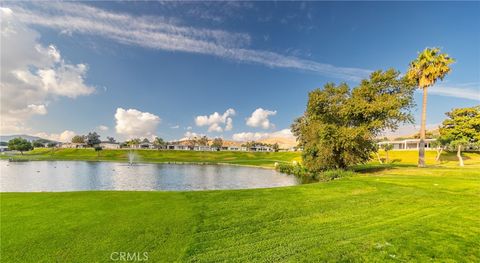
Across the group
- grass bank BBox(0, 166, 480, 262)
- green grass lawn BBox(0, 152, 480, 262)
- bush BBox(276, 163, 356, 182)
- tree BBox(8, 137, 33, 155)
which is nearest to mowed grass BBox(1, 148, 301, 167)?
tree BBox(8, 137, 33, 155)

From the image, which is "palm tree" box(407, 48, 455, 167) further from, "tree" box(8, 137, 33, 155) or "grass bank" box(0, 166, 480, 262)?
"tree" box(8, 137, 33, 155)

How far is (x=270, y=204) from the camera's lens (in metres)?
14.4

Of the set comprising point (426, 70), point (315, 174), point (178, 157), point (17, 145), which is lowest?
point (178, 157)

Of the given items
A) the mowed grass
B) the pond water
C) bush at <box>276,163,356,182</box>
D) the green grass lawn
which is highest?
the green grass lawn

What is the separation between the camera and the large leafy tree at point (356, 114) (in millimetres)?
33156

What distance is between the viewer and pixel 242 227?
10359 mm

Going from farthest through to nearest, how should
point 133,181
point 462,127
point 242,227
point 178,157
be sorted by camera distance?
1. point 178,157
2. point 462,127
3. point 133,181
4. point 242,227

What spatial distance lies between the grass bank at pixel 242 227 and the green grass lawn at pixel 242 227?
0.04m

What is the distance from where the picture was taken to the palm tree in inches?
1462

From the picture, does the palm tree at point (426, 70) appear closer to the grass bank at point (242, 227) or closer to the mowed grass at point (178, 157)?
the grass bank at point (242, 227)

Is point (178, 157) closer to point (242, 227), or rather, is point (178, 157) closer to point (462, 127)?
point (462, 127)

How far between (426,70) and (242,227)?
4011 centimetres

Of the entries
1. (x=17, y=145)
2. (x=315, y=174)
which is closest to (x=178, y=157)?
(x=315, y=174)

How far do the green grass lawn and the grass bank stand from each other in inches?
1.4
